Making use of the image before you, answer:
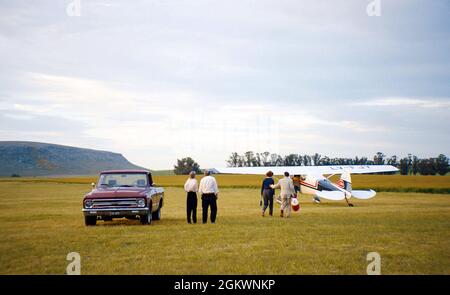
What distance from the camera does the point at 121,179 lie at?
20.4 m

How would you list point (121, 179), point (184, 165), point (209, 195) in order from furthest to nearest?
point (184, 165)
point (121, 179)
point (209, 195)

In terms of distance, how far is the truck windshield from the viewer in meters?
19.8

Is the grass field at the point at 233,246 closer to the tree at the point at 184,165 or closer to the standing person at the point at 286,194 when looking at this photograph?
the standing person at the point at 286,194

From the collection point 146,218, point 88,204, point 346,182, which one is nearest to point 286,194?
point 146,218

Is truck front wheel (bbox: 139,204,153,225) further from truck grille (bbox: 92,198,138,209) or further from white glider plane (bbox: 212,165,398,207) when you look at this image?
white glider plane (bbox: 212,165,398,207)

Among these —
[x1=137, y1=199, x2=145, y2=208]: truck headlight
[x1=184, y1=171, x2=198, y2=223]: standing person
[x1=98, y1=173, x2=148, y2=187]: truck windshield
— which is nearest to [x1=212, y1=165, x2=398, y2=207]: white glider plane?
[x1=98, y1=173, x2=148, y2=187]: truck windshield

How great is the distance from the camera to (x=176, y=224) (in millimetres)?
19016

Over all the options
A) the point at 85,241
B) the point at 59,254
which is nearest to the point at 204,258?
the point at 59,254

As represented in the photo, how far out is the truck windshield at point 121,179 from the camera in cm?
1977

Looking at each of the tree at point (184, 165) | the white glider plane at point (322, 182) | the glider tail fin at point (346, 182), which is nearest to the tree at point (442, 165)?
the tree at point (184, 165)

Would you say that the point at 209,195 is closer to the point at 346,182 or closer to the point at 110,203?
the point at 110,203

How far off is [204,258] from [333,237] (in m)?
4.71
